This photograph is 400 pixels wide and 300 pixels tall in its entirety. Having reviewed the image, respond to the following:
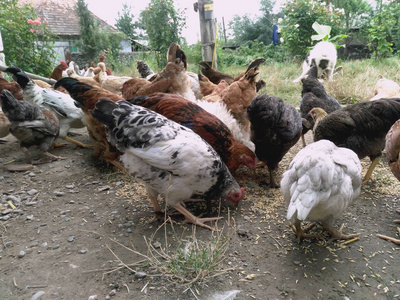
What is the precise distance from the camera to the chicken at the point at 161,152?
237 cm

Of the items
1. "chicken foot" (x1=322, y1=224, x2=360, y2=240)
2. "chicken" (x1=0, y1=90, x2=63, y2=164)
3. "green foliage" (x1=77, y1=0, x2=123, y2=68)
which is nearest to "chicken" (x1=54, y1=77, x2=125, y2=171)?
"chicken" (x1=0, y1=90, x2=63, y2=164)

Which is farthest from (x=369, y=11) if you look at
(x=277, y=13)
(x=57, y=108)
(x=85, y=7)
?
(x=57, y=108)

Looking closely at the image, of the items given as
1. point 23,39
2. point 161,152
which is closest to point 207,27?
point 161,152

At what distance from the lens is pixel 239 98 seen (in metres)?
3.95

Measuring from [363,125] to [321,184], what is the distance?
1510 mm

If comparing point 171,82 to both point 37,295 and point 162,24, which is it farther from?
point 162,24

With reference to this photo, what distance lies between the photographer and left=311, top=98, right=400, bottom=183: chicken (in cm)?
307

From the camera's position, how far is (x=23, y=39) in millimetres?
8008

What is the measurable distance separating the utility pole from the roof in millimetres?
16567

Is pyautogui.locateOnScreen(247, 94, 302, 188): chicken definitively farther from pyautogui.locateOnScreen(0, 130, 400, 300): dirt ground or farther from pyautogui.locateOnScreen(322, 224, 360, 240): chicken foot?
pyautogui.locateOnScreen(322, 224, 360, 240): chicken foot

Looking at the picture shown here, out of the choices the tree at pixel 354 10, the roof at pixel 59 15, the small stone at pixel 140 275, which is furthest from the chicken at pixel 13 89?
the tree at pixel 354 10

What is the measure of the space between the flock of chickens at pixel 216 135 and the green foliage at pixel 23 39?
12.3ft

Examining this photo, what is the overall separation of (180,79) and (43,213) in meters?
2.60

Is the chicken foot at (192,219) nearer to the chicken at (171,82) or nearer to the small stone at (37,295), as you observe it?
the small stone at (37,295)
